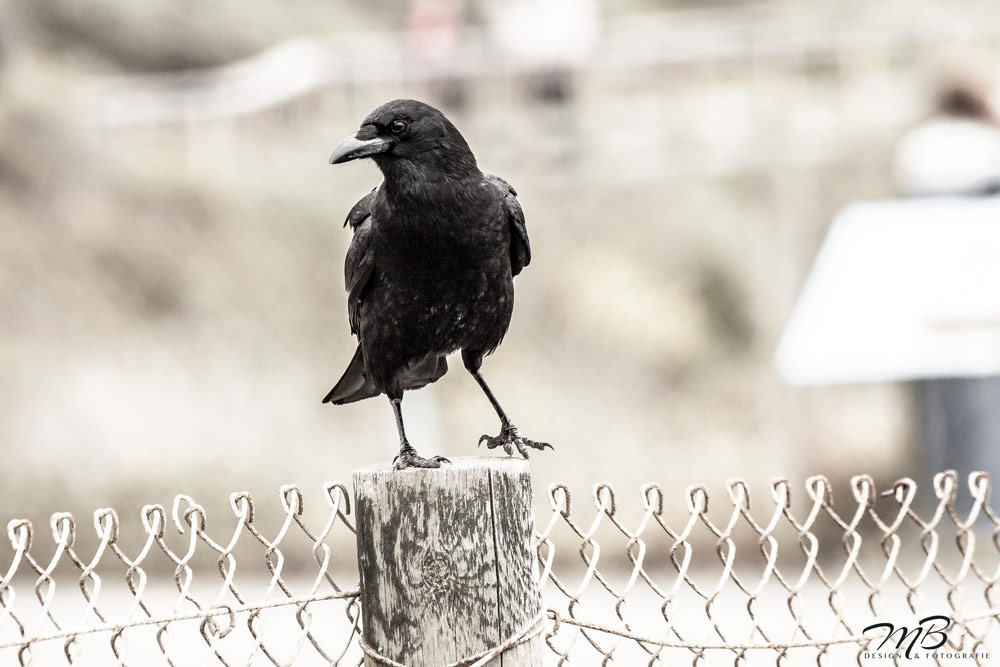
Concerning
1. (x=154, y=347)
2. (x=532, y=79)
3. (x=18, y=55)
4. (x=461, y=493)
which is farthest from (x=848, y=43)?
(x=461, y=493)

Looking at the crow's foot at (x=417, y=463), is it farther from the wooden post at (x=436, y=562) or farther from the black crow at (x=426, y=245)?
the black crow at (x=426, y=245)

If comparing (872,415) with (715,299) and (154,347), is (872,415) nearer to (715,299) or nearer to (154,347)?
(715,299)

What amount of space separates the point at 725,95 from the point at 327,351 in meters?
5.75

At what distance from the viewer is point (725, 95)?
42.0 ft

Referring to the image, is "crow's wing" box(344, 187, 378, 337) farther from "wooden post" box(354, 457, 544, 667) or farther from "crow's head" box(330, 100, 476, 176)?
"wooden post" box(354, 457, 544, 667)

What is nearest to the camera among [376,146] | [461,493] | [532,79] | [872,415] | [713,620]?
[461,493]

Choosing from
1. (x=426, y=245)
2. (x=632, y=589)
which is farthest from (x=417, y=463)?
(x=632, y=589)

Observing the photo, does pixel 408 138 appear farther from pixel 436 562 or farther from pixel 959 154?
pixel 959 154

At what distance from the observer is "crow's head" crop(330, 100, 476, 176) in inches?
98.4

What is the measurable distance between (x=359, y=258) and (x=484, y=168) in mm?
9014

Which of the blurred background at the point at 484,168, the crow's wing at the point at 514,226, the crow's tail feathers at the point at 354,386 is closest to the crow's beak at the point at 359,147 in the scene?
the crow's wing at the point at 514,226

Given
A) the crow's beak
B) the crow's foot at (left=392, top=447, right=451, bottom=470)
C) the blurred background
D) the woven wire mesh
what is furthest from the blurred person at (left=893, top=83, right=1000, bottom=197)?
the crow's foot at (left=392, top=447, right=451, bottom=470)

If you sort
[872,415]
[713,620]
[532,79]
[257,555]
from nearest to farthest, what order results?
1. [713,620]
2. [257,555]
3. [872,415]
4. [532,79]

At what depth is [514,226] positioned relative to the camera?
267 centimetres
